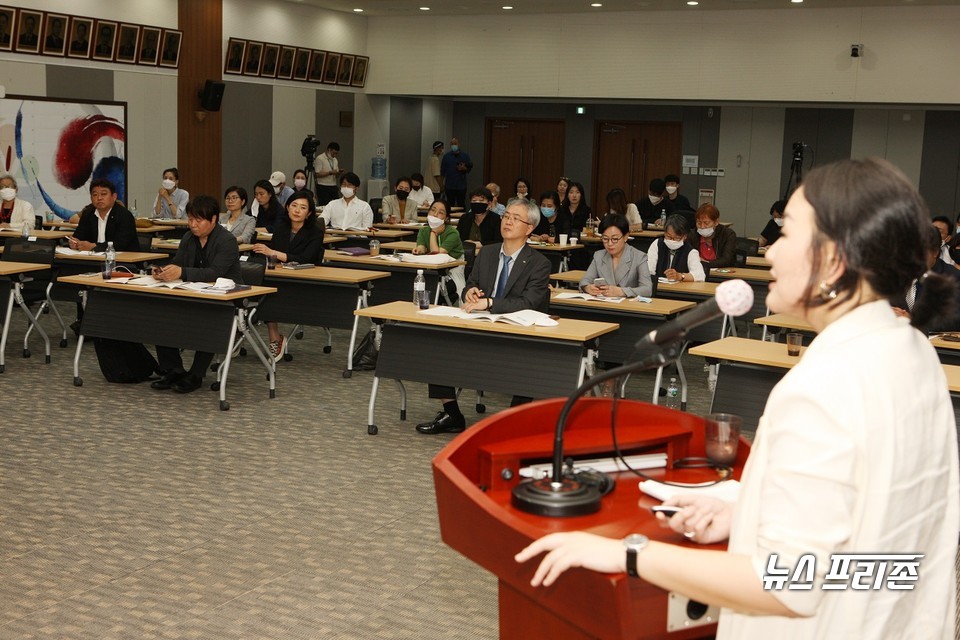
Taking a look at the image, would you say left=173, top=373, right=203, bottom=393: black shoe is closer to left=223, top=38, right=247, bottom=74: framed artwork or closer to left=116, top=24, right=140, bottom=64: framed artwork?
left=116, top=24, right=140, bottom=64: framed artwork

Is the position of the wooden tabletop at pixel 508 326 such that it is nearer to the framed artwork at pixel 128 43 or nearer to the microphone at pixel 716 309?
the microphone at pixel 716 309

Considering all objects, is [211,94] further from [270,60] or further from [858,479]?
[858,479]

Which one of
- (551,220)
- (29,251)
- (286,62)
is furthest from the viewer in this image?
(286,62)

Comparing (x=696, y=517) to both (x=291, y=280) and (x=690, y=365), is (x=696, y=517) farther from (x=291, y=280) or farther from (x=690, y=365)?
(x=690, y=365)

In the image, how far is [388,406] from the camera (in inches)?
284

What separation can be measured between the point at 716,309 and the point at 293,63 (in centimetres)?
1708

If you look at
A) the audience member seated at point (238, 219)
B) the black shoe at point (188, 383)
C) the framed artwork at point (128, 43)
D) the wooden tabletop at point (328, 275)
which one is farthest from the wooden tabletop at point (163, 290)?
the framed artwork at point (128, 43)

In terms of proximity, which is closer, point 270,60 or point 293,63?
point 270,60

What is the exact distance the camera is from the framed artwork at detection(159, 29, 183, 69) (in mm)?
15266

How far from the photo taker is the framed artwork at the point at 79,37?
13.9 m

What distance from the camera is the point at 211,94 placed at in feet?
52.0

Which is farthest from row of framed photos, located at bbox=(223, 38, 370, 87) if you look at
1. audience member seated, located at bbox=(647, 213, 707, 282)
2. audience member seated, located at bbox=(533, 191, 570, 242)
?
audience member seated, located at bbox=(647, 213, 707, 282)

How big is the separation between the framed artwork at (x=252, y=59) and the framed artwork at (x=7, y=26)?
13.5 ft

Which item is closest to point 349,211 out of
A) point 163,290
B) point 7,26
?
point 7,26
